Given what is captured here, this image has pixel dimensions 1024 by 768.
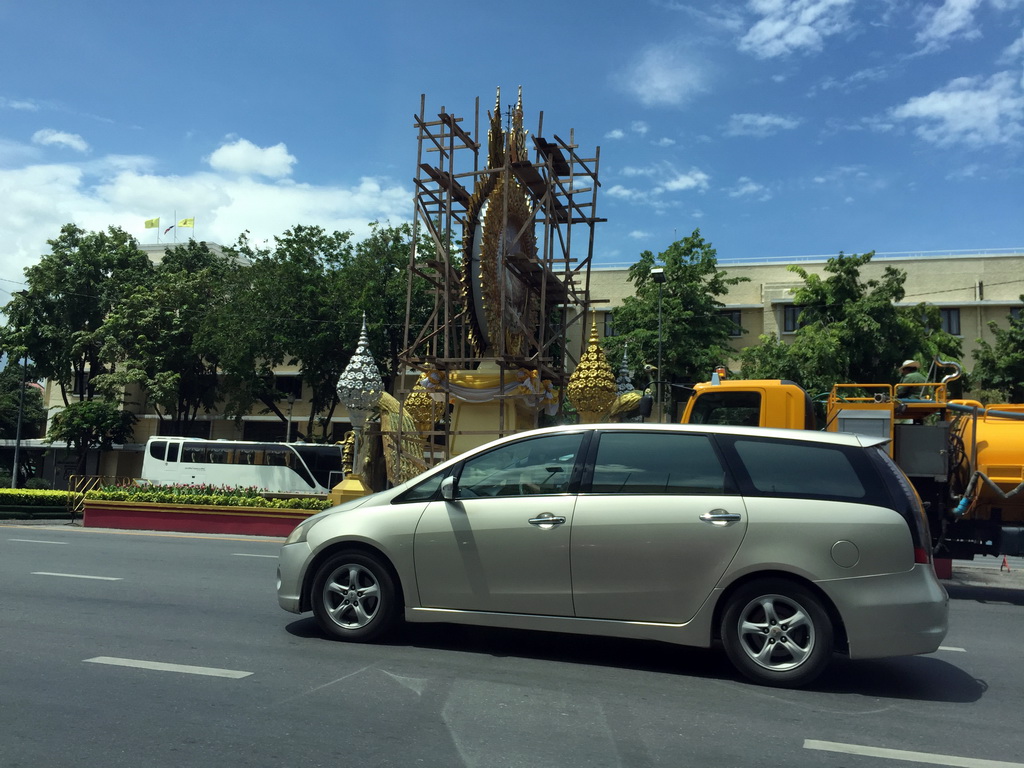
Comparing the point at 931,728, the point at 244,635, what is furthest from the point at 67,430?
the point at 931,728

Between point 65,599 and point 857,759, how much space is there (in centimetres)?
739

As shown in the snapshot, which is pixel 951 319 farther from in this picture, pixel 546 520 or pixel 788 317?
pixel 546 520

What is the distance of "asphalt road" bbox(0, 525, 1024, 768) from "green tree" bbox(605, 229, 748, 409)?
2668cm

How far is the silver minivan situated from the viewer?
5.54 metres

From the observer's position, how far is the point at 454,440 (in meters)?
19.8

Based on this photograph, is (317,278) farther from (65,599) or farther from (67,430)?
(65,599)

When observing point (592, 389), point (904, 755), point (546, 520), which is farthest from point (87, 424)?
point (904, 755)

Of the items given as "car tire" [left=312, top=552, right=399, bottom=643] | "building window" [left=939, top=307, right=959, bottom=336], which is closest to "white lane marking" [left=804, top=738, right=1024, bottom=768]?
"car tire" [left=312, top=552, right=399, bottom=643]

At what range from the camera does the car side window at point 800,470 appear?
5.72 meters

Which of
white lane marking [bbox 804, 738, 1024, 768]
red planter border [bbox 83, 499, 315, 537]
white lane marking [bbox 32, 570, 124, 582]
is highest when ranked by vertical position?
white lane marking [bbox 804, 738, 1024, 768]

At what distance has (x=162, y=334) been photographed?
137 feet

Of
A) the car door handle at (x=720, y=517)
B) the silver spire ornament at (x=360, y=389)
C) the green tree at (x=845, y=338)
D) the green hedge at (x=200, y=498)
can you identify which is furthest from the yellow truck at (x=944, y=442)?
the green tree at (x=845, y=338)

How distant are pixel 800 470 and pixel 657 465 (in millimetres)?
920

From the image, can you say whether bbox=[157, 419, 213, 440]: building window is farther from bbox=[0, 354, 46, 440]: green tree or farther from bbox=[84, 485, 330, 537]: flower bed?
bbox=[84, 485, 330, 537]: flower bed
